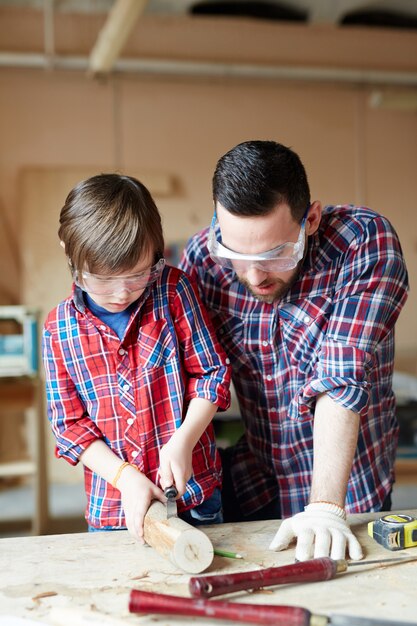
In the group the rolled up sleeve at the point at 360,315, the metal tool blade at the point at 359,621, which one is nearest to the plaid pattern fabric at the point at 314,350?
the rolled up sleeve at the point at 360,315

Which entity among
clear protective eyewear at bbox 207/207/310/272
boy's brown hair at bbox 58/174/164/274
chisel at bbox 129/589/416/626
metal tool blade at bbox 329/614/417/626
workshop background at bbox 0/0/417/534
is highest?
workshop background at bbox 0/0/417/534

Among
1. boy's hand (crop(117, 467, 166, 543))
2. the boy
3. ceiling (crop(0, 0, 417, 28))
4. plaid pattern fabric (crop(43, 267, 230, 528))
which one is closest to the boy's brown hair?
the boy

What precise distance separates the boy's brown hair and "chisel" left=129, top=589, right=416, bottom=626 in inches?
28.3

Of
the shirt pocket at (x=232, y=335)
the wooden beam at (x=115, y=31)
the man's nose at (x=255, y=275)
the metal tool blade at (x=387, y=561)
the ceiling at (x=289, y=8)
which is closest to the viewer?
the metal tool blade at (x=387, y=561)

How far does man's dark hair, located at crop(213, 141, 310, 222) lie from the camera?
1581 mm

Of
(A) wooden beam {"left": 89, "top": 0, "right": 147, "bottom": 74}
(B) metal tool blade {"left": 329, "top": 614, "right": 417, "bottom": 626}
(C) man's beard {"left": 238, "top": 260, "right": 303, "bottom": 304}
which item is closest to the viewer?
(B) metal tool blade {"left": 329, "top": 614, "right": 417, "bottom": 626}

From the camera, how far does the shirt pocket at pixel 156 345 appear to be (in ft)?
5.54

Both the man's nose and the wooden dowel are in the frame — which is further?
the man's nose

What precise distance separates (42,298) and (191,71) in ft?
8.33

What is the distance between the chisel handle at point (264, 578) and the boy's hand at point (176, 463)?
0.27 meters

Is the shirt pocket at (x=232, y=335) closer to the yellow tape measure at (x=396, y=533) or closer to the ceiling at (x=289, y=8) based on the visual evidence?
the yellow tape measure at (x=396, y=533)

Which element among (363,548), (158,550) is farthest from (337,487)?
(158,550)

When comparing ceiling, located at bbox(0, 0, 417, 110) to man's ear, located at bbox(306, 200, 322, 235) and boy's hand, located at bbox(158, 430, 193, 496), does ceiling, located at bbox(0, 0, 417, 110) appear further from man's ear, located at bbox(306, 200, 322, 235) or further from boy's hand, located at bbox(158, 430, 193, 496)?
boy's hand, located at bbox(158, 430, 193, 496)

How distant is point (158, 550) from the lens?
1.44 metres
